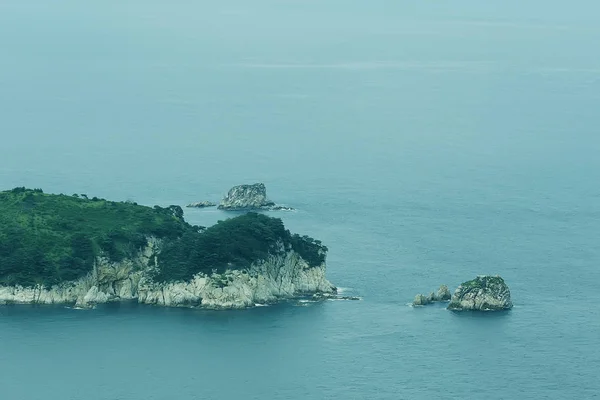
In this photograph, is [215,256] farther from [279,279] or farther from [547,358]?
[547,358]

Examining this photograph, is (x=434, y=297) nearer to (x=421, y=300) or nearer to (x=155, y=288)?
(x=421, y=300)

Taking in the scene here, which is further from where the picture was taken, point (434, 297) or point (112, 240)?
point (434, 297)

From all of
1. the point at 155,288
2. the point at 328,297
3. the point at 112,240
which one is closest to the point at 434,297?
the point at 328,297

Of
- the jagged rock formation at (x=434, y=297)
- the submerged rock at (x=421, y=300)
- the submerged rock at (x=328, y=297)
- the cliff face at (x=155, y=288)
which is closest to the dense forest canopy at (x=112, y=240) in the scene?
the cliff face at (x=155, y=288)

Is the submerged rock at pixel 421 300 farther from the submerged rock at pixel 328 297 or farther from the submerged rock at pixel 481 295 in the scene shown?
the submerged rock at pixel 328 297

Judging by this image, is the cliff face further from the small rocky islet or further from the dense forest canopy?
the small rocky islet

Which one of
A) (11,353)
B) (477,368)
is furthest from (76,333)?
(477,368)

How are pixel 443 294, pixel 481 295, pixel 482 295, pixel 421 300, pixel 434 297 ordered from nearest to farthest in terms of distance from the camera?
1. pixel 481 295
2. pixel 482 295
3. pixel 421 300
4. pixel 434 297
5. pixel 443 294
